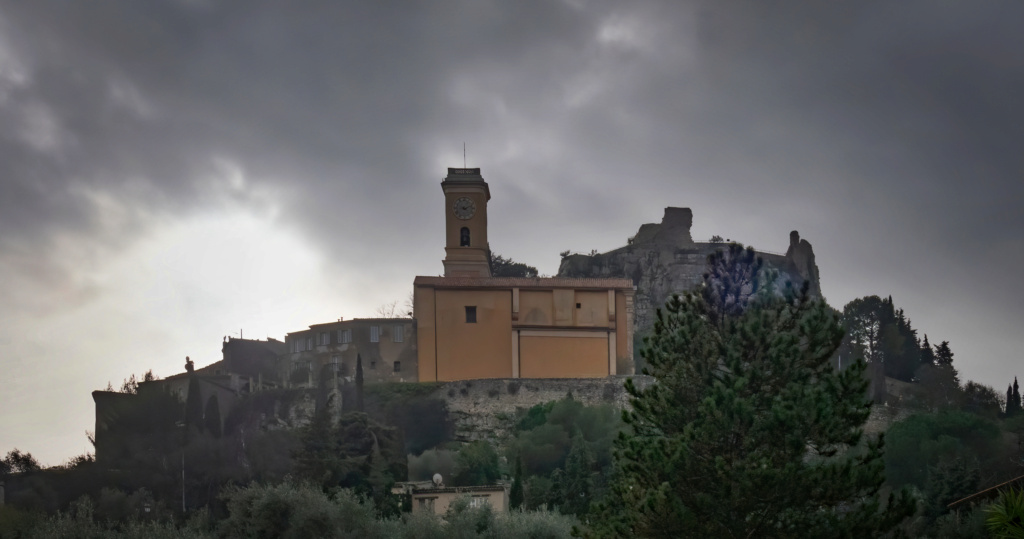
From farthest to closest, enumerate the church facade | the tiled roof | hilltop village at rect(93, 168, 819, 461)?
the tiled roof, the church facade, hilltop village at rect(93, 168, 819, 461)

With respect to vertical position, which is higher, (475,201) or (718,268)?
(475,201)

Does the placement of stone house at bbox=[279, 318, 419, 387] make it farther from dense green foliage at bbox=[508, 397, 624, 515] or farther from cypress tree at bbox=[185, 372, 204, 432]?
dense green foliage at bbox=[508, 397, 624, 515]

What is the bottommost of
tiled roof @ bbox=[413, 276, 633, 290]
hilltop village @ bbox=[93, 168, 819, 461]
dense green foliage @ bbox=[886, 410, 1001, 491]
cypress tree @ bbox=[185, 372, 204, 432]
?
dense green foliage @ bbox=[886, 410, 1001, 491]

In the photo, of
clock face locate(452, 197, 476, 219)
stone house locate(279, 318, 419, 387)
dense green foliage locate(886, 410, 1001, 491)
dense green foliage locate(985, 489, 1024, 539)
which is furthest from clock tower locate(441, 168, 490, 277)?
dense green foliage locate(985, 489, 1024, 539)

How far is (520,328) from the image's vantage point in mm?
57969

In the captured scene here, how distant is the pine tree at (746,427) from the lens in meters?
23.2

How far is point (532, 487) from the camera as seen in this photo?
1763 inches

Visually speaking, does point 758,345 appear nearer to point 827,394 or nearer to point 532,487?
point 827,394

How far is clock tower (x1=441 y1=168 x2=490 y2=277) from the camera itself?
210 feet

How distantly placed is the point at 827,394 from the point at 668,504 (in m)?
3.42

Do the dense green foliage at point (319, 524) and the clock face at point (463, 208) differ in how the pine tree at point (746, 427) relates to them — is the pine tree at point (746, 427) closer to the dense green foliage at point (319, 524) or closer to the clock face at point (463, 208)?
the dense green foliage at point (319, 524)

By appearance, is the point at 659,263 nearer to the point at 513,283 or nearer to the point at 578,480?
the point at 513,283

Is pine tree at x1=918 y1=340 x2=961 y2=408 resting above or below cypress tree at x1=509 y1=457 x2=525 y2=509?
above

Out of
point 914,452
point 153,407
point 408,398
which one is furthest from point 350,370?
point 914,452
